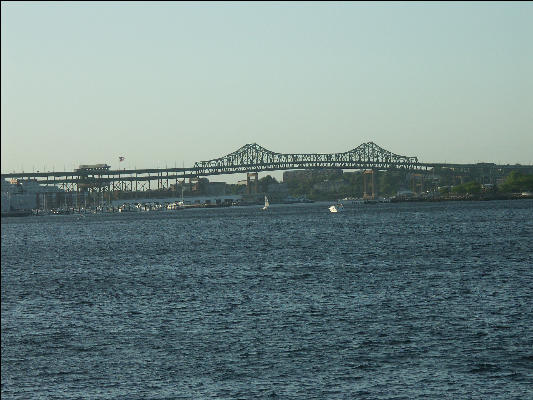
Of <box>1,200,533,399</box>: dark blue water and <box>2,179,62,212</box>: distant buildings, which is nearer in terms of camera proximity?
<box>2,179,62,212</box>: distant buildings

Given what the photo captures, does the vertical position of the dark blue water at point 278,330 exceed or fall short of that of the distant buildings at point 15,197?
it falls short

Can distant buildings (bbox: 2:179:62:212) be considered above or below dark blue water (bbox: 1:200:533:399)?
above

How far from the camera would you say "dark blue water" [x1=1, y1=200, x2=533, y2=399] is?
12852 mm

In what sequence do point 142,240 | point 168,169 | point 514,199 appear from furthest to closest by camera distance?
1. point 168,169
2. point 514,199
3. point 142,240

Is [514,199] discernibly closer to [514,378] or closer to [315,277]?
[315,277]

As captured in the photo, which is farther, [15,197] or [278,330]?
[278,330]

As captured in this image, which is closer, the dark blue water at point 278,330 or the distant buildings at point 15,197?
the distant buildings at point 15,197

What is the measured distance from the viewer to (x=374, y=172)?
193250mm

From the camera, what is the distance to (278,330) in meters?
18.1

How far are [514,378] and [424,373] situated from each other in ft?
4.75

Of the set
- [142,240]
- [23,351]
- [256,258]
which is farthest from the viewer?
[142,240]

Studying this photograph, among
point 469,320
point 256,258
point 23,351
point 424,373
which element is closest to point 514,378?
point 424,373

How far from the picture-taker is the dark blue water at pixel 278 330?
42.2 ft

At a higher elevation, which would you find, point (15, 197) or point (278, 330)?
point (15, 197)
